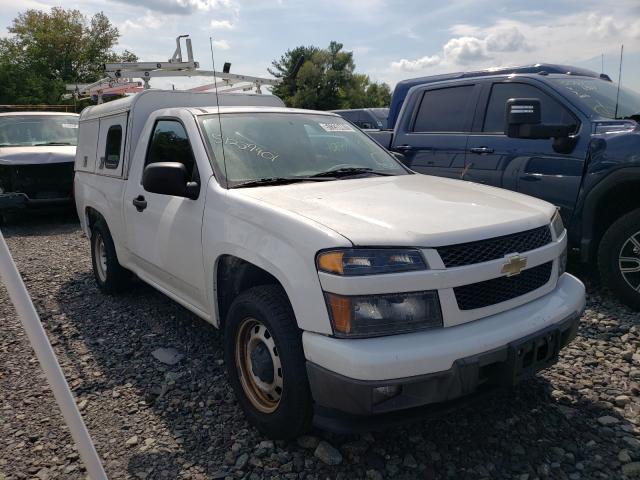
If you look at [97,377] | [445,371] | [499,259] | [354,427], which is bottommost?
[97,377]

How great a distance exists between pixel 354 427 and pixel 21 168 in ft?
28.9

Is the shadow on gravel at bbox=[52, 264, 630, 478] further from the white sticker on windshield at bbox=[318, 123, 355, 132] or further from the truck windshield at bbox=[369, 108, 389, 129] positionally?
the truck windshield at bbox=[369, 108, 389, 129]

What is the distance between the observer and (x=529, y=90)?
5.06 metres

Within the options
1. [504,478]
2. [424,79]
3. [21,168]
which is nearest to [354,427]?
[504,478]

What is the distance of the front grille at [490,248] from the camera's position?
7.43 ft

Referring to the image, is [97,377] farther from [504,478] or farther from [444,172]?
[444,172]

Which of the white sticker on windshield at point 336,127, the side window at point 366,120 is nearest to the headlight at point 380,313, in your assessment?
the white sticker on windshield at point 336,127

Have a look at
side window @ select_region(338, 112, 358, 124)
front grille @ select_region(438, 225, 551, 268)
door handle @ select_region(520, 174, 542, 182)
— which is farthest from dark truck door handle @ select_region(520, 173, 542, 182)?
side window @ select_region(338, 112, 358, 124)

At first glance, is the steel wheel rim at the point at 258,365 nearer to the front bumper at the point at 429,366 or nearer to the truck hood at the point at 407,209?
the front bumper at the point at 429,366

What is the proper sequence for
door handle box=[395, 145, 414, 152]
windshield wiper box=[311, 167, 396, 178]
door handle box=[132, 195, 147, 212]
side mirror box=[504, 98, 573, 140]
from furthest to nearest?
door handle box=[395, 145, 414, 152] → side mirror box=[504, 98, 573, 140] → door handle box=[132, 195, 147, 212] → windshield wiper box=[311, 167, 396, 178]

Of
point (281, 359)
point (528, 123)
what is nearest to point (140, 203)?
point (281, 359)

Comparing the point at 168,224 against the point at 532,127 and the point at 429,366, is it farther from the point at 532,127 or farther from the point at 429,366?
the point at 532,127

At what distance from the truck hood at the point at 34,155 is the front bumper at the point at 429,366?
27.9 ft

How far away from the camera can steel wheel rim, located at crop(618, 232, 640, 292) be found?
4051 mm
